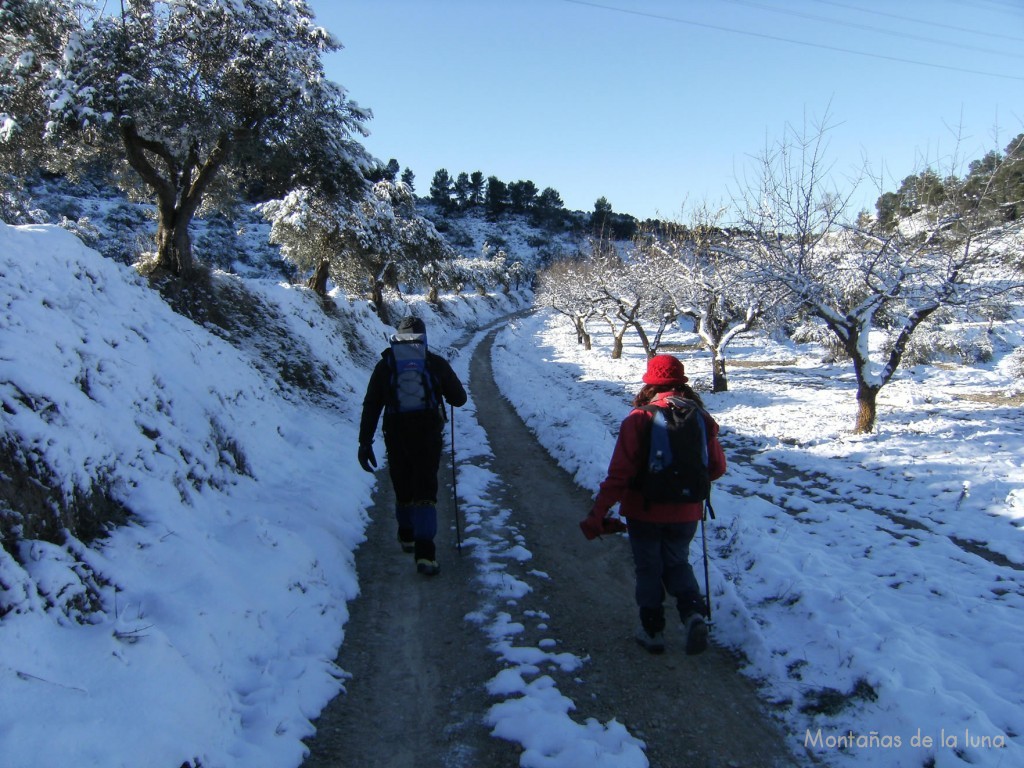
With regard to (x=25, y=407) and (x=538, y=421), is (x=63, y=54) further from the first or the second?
(x=538, y=421)

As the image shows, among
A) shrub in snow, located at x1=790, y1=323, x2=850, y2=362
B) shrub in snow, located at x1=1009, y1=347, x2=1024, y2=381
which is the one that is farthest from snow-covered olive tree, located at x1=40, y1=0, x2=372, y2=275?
shrub in snow, located at x1=1009, y1=347, x2=1024, y2=381

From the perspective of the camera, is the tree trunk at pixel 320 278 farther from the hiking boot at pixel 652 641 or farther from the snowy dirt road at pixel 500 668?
the hiking boot at pixel 652 641

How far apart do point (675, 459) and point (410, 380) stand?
106 inches

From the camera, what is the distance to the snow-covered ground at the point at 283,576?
2977 millimetres

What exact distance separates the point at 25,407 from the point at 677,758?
4.94 m

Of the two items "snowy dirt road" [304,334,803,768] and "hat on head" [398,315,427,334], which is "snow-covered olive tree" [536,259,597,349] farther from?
"snowy dirt road" [304,334,803,768]

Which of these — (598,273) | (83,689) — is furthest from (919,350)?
(83,689)

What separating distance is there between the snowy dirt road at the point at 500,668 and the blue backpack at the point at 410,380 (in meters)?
1.60

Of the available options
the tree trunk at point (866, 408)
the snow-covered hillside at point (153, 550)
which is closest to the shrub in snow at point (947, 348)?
the tree trunk at point (866, 408)

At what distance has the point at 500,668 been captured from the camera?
12.9 feet

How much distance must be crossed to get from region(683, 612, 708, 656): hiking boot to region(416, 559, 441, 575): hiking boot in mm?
2384

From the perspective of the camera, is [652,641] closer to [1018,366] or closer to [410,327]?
[410,327]

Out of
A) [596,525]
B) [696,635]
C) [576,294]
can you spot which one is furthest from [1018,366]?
[596,525]

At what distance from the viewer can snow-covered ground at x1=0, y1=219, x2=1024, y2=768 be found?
2977mm
